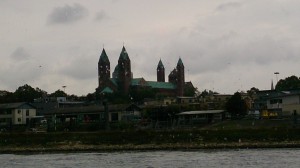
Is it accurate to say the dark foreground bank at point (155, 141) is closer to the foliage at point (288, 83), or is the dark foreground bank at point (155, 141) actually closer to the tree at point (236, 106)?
the tree at point (236, 106)

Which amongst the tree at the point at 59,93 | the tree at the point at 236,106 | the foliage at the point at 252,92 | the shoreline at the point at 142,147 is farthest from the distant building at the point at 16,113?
the tree at the point at 59,93

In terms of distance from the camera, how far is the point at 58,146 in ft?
183

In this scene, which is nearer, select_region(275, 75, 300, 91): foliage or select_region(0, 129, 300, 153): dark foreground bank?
select_region(0, 129, 300, 153): dark foreground bank

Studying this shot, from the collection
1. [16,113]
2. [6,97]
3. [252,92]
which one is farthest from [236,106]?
Answer: [6,97]

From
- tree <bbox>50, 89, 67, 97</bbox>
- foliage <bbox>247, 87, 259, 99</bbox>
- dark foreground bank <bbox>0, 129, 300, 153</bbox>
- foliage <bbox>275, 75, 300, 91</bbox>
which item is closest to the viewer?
dark foreground bank <bbox>0, 129, 300, 153</bbox>

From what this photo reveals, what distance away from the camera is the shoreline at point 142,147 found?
46875 mm

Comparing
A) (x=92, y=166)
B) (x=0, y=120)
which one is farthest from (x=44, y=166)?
(x=0, y=120)

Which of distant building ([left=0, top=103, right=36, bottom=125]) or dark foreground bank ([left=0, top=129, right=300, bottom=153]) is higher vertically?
distant building ([left=0, top=103, right=36, bottom=125])

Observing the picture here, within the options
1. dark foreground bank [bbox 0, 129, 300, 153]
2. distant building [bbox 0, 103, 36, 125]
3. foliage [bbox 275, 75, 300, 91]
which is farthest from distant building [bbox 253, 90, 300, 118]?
foliage [bbox 275, 75, 300, 91]

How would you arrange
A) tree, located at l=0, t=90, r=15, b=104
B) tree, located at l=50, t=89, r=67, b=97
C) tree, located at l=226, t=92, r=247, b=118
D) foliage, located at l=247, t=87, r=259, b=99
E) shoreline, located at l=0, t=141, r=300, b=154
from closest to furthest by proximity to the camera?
1. shoreline, located at l=0, t=141, r=300, b=154
2. tree, located at l=226, t=92, r=247, b=118
3. tree, located at l=0, t=90, r=15, b=104
4. foliage, located at l=247, t=87, r=259, b=99
5. tree, located at l=50, t=89, r=67, b=97

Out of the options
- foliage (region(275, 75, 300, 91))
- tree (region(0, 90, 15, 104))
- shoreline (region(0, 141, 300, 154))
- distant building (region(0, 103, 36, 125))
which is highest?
foliage (region(275, 75, 300, 91))

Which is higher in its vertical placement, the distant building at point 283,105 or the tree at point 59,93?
the tree at point 59,93

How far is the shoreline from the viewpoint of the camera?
46.9 metres

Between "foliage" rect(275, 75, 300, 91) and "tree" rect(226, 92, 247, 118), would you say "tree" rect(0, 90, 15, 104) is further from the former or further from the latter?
"foliage" rect(275, 75, 300, 91)
